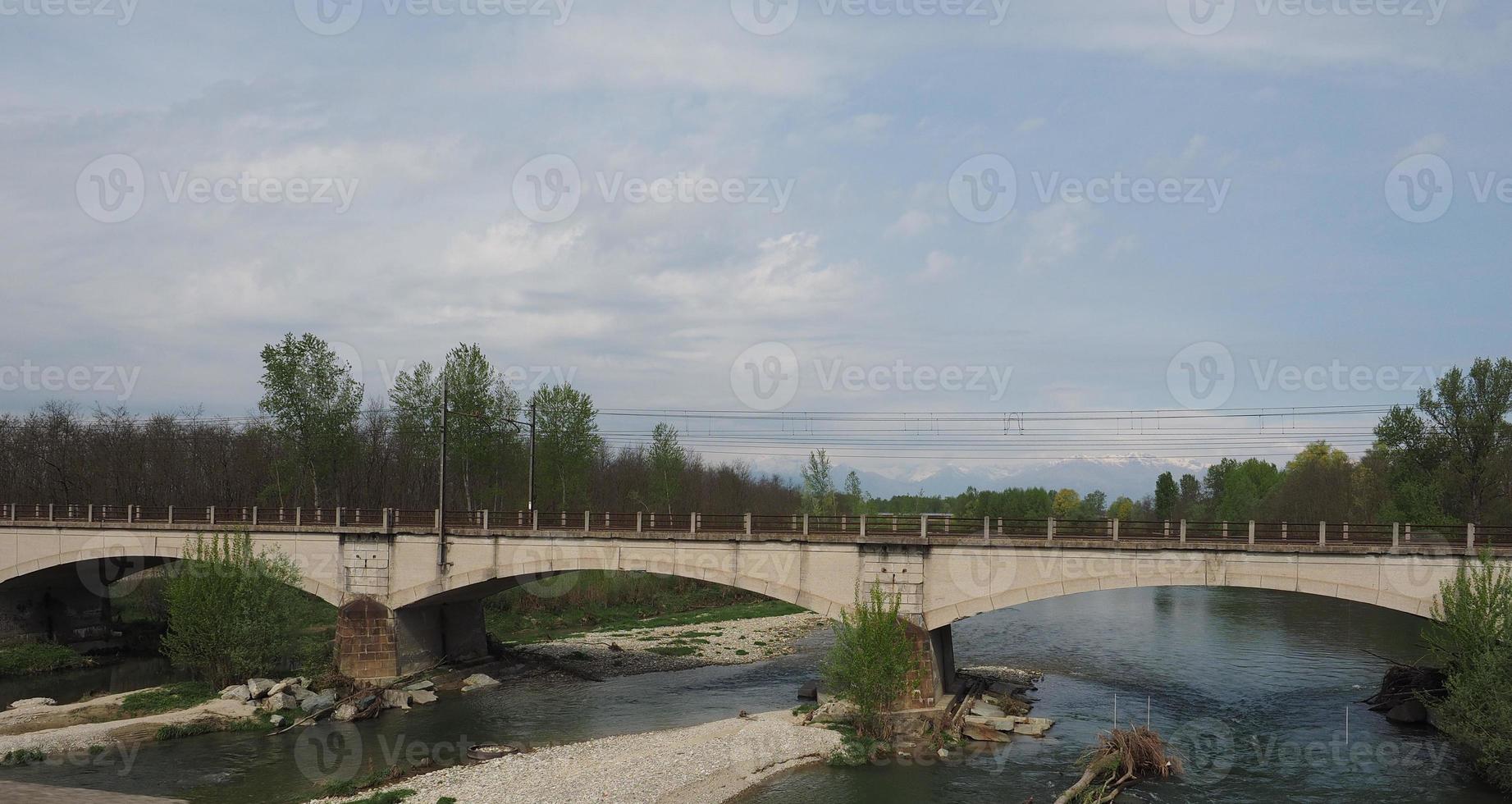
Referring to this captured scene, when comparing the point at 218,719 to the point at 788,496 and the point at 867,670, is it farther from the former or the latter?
the point at 788,496

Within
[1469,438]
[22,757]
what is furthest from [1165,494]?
[22,757]

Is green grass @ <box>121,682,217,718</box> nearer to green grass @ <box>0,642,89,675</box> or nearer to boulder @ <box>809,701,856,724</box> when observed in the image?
green grass @ <box>0,642,89,675</box>

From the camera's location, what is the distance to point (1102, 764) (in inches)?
1174

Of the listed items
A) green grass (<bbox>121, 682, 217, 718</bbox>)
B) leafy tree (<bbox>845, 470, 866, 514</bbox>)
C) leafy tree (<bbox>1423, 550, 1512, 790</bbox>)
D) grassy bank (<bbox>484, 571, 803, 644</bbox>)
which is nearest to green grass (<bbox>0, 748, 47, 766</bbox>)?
green grass (<bbox>121, 682, 217, 718</bbox>)

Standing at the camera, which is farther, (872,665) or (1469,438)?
(1469,438)

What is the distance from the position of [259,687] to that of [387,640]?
5215mm

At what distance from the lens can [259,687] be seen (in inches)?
1572

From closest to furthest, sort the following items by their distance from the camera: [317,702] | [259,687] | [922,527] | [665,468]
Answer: [922,527]
[317,702]
[259,687]
[665,468]

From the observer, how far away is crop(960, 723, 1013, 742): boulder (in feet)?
114

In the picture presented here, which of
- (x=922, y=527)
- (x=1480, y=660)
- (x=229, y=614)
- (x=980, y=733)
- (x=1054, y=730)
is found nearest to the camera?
(x=1480, y=660)

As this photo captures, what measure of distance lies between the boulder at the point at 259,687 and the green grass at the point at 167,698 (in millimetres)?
1539

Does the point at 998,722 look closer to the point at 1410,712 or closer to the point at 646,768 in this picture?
the point at 646,768

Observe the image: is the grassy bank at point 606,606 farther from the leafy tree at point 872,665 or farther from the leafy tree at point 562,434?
the leafy tree at point 872,665

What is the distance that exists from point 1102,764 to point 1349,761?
356 inches
